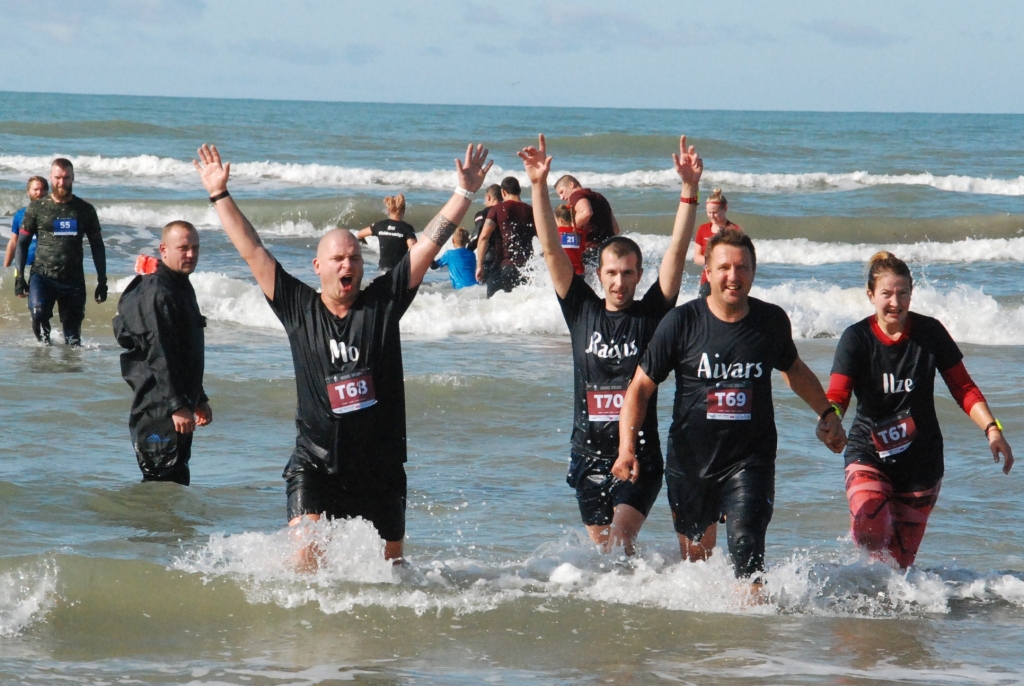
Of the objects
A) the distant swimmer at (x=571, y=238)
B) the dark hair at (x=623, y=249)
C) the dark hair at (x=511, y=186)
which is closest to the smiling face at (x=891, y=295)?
the dark hair at (x=623, y=249)

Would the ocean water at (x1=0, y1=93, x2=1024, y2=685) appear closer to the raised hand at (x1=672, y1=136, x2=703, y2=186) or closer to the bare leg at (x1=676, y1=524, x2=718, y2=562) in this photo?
the bare leg at (x1=676, y1=524, x2=718, y2=562)

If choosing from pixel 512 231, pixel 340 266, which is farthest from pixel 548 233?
pixel 512 231

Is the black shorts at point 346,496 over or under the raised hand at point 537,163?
under

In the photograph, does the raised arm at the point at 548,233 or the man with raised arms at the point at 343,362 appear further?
the raised arm at the point at 548,233

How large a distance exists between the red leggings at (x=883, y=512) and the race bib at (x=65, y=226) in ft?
26.1

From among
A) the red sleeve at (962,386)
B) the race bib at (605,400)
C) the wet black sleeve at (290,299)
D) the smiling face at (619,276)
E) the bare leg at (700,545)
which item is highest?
the smiling face at (619,276)

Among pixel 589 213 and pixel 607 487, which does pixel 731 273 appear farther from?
pixel 589 213

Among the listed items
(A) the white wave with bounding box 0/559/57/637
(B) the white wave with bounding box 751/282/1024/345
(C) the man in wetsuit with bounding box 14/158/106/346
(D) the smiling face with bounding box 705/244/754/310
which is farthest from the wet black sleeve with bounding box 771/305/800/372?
(B) the white wave with bounding box 751/282/1024/345

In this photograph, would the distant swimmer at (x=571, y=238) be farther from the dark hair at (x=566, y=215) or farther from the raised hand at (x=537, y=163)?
the raised hand at (x=537, y=163)

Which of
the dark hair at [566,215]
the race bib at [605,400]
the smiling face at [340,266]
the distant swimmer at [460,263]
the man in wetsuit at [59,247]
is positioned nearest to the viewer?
the smiling face at [340,266]

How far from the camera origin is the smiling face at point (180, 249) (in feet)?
21.2

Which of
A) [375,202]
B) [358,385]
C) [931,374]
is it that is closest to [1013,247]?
[375,202]

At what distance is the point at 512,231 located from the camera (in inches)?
540

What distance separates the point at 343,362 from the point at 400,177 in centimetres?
2795
